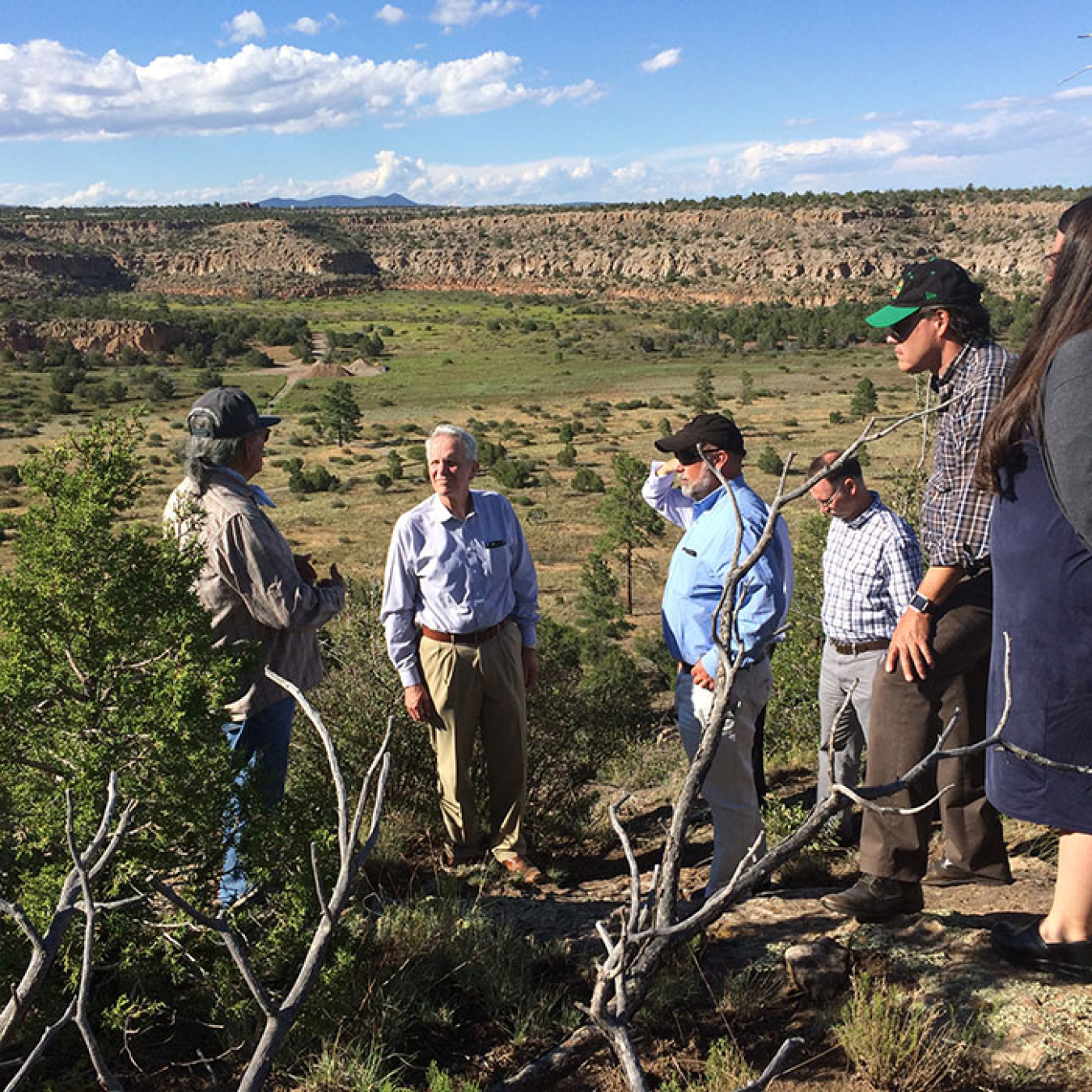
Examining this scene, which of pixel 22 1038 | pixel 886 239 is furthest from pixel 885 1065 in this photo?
pixel 886 239

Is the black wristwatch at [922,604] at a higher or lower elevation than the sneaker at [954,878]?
higher

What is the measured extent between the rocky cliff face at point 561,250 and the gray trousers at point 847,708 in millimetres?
78732

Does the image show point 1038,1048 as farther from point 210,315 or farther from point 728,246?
point 728,246

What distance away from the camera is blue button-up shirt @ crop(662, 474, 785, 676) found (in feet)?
11.2

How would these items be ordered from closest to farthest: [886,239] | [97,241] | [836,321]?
[836,321] → [886,239] → [97,241]

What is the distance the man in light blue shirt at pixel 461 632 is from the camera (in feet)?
12.9

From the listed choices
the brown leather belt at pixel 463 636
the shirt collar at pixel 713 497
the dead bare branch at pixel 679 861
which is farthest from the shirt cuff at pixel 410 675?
the dead bare branch at pixel 679 861

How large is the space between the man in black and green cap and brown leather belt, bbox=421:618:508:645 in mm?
1531

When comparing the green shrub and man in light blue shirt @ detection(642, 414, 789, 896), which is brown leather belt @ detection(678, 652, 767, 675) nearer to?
man in light blue shirt @ detection(642, 414, 789, 896)

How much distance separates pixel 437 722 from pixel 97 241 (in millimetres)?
122815

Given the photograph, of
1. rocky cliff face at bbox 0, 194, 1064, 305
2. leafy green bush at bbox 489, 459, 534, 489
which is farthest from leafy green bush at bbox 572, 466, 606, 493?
rocky cliff face at bbox 0, 194, 1064, 305

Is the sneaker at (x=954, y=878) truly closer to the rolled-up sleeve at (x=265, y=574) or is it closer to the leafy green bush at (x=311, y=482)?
the rolled-up sleeve at (x=265, y=574)

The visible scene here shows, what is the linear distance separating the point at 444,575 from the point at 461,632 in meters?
0.23

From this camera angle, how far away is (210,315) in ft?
251
